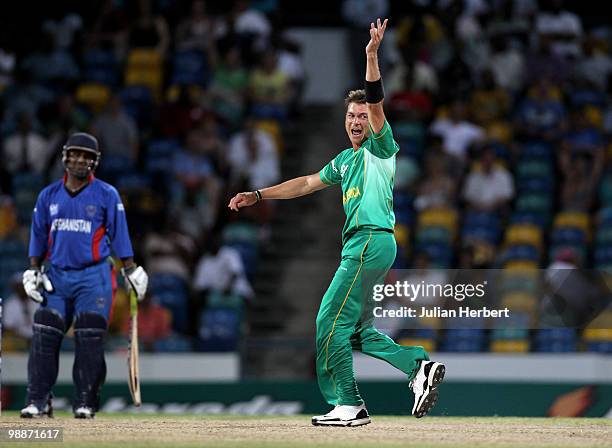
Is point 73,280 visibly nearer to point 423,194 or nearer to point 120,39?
point 423,194

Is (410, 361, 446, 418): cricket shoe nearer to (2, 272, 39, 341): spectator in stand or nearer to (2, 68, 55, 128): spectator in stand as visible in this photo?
(2, 272, 39, 341): spectator in stand

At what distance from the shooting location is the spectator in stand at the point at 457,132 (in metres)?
18.8

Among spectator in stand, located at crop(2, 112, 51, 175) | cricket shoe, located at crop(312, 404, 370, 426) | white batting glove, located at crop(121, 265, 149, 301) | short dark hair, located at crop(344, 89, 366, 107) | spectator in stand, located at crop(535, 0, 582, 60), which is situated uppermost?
spectator in stand, located at crop(535, 0, 582, 60)

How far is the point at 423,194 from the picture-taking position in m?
18.0

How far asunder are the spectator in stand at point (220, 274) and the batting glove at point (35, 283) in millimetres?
5906

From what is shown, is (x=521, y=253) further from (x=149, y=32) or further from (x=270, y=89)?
(x=149, y=32)

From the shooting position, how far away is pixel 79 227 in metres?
11.2

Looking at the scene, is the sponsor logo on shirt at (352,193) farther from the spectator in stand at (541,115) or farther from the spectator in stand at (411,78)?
the spectator in stand at (411,78)

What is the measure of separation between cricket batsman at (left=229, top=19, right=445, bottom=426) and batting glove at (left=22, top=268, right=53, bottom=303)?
241cm

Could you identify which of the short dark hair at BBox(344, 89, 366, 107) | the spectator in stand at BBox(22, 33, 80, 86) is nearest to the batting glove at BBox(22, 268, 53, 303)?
the short dark hair at BBox(344, 89, 366, 107)

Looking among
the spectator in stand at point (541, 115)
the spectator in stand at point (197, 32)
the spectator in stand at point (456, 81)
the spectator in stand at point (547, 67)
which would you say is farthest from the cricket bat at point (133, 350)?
the spectator in stand at point (547, 67)

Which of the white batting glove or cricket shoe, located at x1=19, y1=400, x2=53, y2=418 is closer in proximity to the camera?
cricket shoe, located at x1=19, y1=400, x2=53, y2=418

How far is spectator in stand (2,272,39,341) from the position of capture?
1658cm

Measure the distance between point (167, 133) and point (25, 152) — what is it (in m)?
2.05
